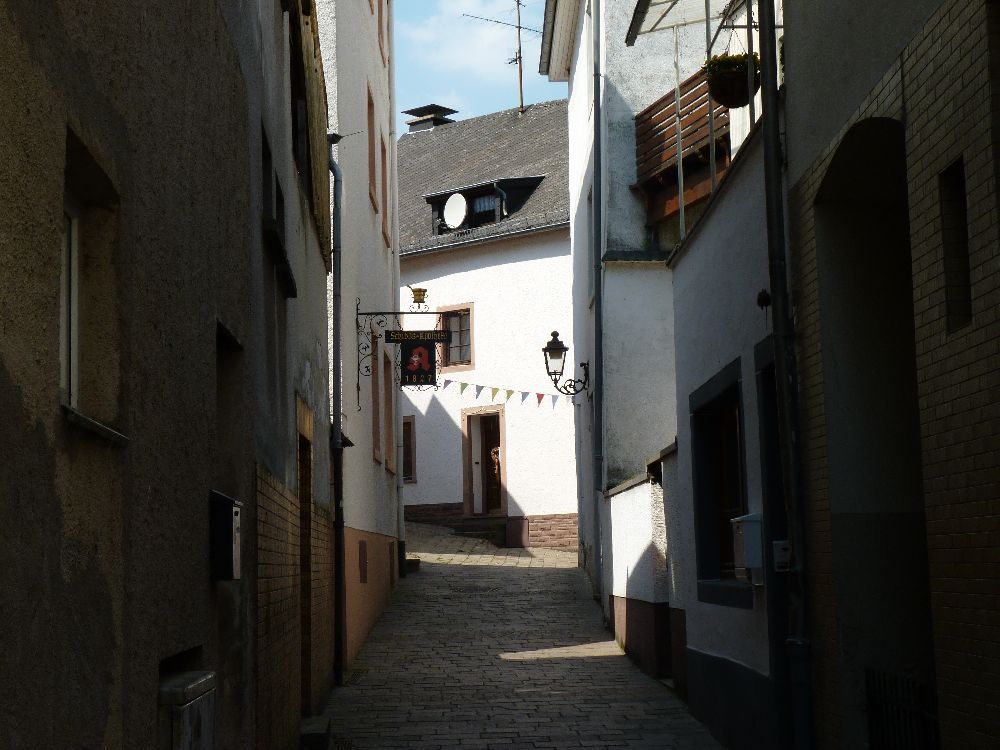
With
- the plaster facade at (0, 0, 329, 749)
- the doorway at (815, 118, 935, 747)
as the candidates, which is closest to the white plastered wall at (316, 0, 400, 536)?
the plaster facade at (0, 0, 329, 749)

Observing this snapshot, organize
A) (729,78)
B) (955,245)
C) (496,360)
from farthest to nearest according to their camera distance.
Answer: (496,360), (729,78), (955,245)

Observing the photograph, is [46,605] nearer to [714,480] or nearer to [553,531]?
[714,480]

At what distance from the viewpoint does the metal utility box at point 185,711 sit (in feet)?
15.2

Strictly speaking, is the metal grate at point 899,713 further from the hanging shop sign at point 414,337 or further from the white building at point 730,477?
the hanging shop sign at point 414,337

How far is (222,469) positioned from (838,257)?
11.5ft

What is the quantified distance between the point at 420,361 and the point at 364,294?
5.91 feet

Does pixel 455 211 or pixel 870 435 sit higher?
pixel 455 211

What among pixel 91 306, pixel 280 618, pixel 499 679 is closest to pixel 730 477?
pixel 499 679

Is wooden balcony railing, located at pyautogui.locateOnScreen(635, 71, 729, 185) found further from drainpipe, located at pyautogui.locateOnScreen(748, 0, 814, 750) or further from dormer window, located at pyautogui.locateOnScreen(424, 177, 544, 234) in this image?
dormer window, located at pyautogui.locateOnScreen(424, 177, 544, 234)

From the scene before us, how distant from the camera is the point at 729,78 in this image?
1021 centimetres

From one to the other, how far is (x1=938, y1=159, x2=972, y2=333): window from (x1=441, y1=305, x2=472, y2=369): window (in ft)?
87.4

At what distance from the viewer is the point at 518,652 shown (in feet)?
50.6

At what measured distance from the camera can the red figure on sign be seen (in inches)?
744

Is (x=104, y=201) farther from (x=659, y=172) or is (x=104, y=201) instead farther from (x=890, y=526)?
(x=659, y=172)
